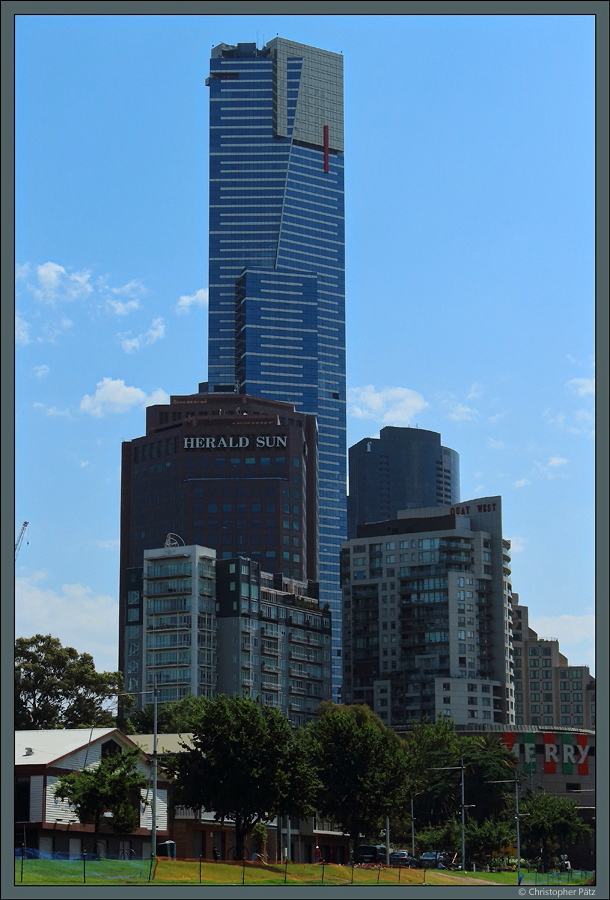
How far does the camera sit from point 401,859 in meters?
151

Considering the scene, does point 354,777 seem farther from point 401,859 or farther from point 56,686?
point 56,686

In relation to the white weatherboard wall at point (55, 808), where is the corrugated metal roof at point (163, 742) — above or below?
above

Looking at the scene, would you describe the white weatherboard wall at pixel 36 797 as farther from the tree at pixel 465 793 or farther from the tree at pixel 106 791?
the tree at pixel 465 793

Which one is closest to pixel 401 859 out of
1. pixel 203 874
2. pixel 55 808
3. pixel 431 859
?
pixel 431 859

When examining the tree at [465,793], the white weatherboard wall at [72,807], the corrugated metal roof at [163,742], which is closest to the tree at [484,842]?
the tree at [465,793]

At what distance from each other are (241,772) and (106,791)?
615 inches

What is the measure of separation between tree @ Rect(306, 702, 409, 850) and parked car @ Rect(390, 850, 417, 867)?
510 cm

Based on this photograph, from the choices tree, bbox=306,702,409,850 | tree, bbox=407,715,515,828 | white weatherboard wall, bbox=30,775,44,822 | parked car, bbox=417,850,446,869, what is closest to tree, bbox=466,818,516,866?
parked car, bbox=417,850,446,869

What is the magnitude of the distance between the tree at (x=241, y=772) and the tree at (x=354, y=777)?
16.9 meters

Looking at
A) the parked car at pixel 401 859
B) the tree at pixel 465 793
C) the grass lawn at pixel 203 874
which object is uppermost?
the grass lawn at pixel 203 874

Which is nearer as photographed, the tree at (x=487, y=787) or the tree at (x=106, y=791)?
the tree at (x=106, y=791)

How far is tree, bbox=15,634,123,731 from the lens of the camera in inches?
6885

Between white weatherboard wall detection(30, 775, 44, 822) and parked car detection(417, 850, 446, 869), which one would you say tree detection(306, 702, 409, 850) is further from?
white weatherboard wall detection(30, 775, 44, 822)

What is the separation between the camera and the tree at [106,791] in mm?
105312
